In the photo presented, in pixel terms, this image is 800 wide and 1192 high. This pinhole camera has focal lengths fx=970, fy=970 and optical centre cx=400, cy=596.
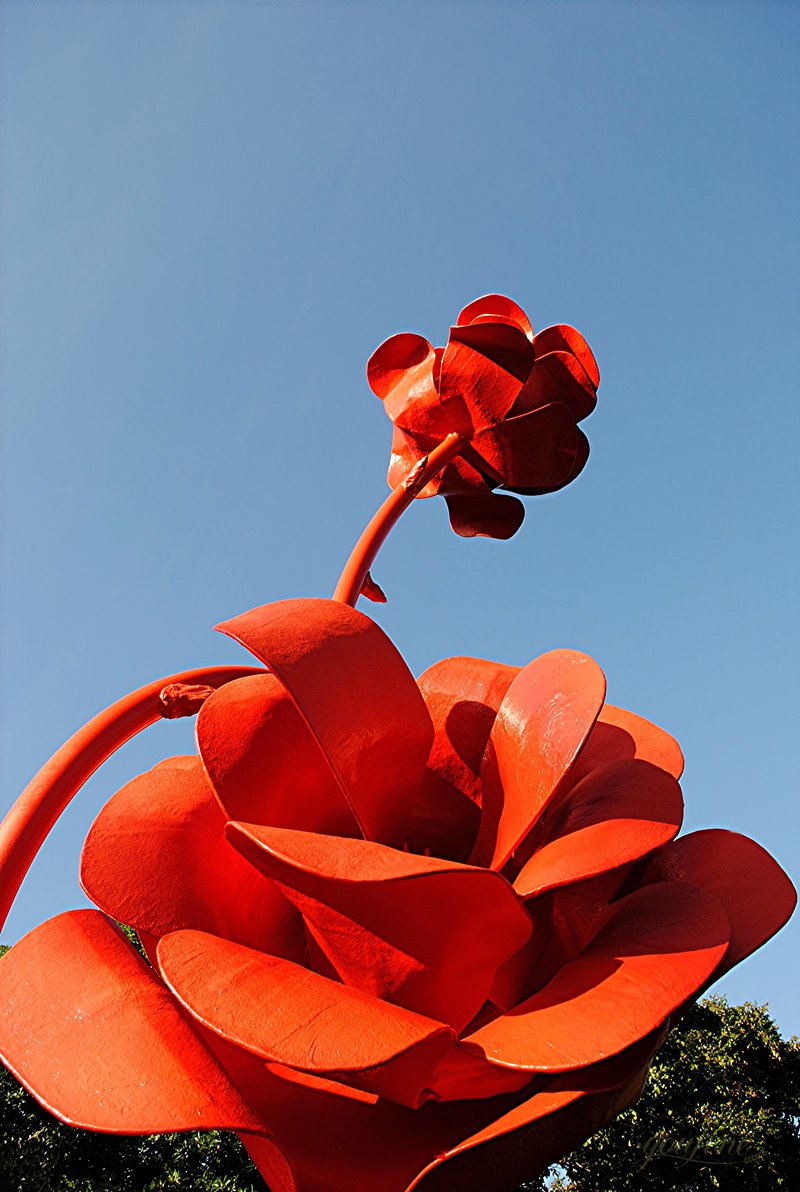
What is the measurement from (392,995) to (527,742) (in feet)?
1.92

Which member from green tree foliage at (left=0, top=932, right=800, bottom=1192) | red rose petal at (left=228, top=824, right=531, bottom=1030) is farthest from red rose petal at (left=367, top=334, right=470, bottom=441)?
green tree foliage at (left=0, top=932, right=800, bottom=1192)

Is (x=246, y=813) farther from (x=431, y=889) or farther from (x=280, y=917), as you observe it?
(x=431, y=889)

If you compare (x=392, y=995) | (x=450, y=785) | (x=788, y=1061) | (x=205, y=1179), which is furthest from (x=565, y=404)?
(x=788, y=1061)

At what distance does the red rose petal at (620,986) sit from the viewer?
1531 mm

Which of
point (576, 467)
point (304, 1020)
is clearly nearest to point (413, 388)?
point (576, 467)

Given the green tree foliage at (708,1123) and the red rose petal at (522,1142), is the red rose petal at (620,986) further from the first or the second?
the green tree foliage at (708,1123)

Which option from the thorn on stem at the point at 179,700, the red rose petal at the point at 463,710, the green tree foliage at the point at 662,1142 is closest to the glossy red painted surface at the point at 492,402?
the red rose petal at the point at 463,710

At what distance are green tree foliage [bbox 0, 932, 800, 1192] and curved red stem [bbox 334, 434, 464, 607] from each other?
4.91m

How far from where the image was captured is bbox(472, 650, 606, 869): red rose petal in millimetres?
1859

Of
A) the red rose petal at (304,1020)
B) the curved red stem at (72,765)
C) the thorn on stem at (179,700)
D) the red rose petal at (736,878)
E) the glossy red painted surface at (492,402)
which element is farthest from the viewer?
the glossy red painted surface at (492,402)

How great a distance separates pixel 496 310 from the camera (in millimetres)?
3229

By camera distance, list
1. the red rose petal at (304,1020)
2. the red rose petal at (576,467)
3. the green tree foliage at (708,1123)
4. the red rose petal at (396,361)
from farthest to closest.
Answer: the green tree foliage at (708,1123), the red rose petal at (396,361), the red rose petal at (576,467), the red rose petal at (304,1020)

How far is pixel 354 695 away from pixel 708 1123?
805 cm

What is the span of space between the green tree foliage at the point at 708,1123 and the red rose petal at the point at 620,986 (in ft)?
21.3
